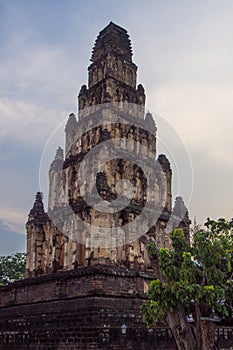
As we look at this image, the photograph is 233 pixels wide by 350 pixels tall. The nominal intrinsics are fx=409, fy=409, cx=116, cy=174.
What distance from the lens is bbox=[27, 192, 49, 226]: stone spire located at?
21688 mm

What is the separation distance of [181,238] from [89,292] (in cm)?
594

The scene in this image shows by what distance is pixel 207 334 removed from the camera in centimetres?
993

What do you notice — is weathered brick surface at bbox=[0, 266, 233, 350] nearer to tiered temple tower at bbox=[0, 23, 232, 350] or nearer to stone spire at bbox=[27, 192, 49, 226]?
tiered temple tower at bbox=[0, 23, 232, 350]

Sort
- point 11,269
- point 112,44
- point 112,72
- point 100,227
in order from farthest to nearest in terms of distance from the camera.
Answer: point 11,269
point 112,44
point 112,72
point 100,227

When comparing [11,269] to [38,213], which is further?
[11,269]

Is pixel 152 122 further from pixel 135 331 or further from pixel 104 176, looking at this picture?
pixel 135 331

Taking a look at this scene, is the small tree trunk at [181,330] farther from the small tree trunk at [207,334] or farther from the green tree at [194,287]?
the small tree trunk at [207,334]

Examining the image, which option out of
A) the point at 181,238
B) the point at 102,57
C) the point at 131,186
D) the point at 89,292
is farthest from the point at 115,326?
the point at 102,57

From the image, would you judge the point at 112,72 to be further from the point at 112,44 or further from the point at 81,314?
the point at 81,314

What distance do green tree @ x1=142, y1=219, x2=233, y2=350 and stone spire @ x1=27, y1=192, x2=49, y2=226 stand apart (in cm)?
1180

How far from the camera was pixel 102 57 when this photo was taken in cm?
Result: 2239

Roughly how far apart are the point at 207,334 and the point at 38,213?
1392 centimetres

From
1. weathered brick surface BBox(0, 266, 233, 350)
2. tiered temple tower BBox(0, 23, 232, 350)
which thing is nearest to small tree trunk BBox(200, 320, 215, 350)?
tiered temple tower BBox(0, 23, 232, 350)

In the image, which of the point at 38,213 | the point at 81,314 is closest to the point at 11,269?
the point at 38,213
